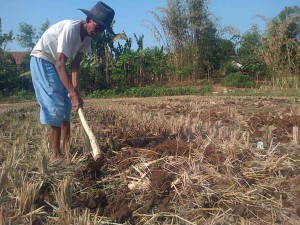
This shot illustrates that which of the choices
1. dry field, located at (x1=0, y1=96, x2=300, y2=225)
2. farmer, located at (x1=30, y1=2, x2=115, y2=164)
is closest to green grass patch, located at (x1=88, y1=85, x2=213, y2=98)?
dry field, located at (x1=0, y1=96, x2=300, y2=225)

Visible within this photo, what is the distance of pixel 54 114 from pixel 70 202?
1.29m

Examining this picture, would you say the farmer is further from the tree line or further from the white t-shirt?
the tree line

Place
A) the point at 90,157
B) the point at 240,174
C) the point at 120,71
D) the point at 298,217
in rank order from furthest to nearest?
the point at 120,71 → the point at 90,157 → the point at 240,174 → the point at 298,217

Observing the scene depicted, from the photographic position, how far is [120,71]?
17.6 meters

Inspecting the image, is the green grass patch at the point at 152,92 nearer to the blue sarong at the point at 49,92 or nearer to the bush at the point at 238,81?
the bush at the point at 238,81

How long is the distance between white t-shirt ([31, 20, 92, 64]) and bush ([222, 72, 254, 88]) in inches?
504

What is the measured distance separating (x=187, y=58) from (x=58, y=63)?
1525 cm

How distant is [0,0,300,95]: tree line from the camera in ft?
55.9

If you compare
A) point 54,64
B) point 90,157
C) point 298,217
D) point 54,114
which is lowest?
point 298,217

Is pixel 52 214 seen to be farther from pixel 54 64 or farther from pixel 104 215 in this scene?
pixel 54 64

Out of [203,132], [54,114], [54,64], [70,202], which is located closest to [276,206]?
[70,202]

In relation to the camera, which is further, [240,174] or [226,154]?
[226,154]

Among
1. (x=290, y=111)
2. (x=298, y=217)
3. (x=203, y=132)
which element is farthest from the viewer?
(x=290, y=111)

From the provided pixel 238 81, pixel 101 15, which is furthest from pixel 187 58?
pixel 101 15
